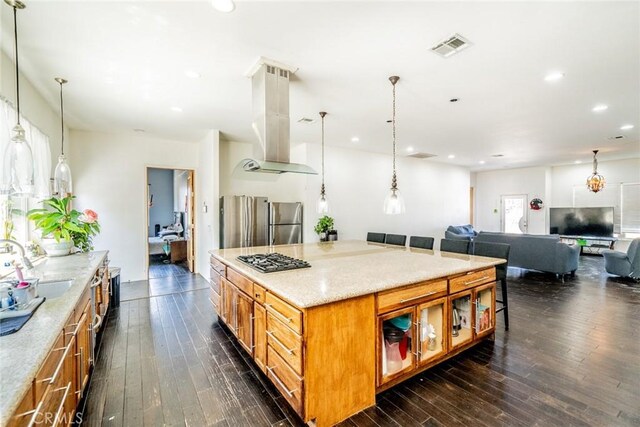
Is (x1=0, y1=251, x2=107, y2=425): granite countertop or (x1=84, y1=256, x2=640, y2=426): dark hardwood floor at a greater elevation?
(x1=0, y1=251, x2=107, y2=425): granite countertop

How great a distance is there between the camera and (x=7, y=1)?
1.87 meters

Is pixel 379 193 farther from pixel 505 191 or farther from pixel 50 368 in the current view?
pixel 50 368

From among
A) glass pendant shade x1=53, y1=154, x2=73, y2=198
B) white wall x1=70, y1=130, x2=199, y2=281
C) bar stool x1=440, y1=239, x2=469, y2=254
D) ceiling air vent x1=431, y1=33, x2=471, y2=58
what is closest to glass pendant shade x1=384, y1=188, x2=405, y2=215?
bar stool x1=440, y1=239, x2=469, y2=254

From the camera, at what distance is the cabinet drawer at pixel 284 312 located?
5.67 ft

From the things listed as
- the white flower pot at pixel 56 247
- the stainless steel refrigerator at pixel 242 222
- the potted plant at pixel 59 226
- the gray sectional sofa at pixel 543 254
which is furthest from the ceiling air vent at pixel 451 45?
the gray sectional sofa at pixel 543 254

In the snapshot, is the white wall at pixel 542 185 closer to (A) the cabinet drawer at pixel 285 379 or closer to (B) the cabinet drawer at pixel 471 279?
(B) the cabinet drawer at pixel 471 279

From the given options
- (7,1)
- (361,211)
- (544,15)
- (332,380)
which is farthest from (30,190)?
(361,211)

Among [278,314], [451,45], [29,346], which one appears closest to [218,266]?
[278,314]

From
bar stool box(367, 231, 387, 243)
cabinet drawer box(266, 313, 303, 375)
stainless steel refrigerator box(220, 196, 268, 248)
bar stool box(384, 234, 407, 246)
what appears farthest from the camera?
stainless steel refrigerator box(220, 196, 268, 248)

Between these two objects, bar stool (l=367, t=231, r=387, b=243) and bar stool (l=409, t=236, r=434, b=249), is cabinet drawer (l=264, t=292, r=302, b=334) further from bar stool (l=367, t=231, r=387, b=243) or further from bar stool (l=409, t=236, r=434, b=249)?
bar stool (l=367, t=231, r=387, b=243)

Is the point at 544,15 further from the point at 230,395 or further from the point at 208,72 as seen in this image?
the point at 230,395

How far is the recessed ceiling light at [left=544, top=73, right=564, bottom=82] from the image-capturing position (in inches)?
116

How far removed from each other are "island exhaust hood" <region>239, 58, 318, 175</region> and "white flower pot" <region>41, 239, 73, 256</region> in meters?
2.20

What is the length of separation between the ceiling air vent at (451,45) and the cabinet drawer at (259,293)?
2.53 m
